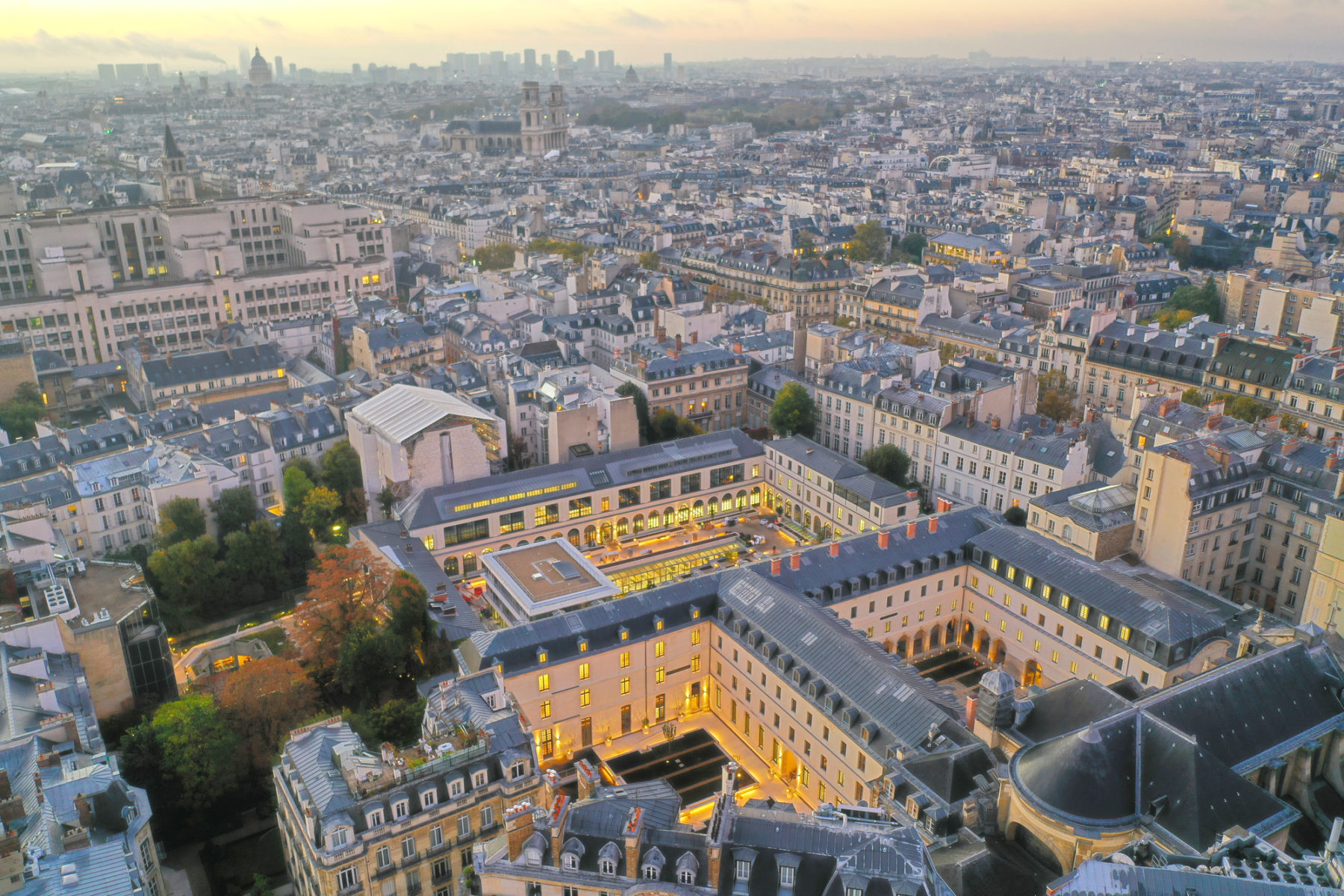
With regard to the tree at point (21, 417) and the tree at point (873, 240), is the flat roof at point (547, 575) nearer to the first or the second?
the tree at point (21, 417)

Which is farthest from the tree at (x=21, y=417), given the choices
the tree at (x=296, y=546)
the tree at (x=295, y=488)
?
the tree at (x=296, y=546)

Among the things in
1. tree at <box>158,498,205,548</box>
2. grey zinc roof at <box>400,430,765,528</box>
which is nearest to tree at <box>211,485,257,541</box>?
tree at <box>158,498,205,548</box>

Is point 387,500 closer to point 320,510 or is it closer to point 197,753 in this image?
point 320,510

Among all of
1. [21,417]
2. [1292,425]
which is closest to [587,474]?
[1292,425]

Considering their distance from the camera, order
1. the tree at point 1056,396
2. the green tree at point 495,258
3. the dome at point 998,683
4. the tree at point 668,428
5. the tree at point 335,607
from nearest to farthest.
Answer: the dome at point 998,683
the tree at point 335,607
the tree at point 668,428
the tree at point 1056,396
the green tree at point 495,258

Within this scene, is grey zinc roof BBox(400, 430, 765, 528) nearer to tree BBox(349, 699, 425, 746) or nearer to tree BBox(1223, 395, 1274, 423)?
tree BBox(349, 699, 425, 746)

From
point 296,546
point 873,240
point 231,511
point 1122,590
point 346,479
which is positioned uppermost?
point 873,240
